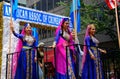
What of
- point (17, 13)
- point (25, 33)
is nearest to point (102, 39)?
point (17, 13)

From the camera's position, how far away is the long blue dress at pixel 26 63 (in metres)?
6.16

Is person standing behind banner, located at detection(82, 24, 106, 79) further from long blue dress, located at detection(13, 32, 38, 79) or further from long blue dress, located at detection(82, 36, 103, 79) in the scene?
long blue dress, located at detection(13, 32, 38, 79)

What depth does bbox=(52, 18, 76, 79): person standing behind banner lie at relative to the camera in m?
5.85

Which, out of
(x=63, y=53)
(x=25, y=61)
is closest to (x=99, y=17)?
(x=25, y=61)

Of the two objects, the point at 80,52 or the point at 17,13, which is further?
the point at 17,13

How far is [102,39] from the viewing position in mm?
23734

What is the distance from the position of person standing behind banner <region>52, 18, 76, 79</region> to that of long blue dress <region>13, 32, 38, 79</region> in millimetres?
515

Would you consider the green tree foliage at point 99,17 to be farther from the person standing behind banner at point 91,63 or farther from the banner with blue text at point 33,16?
the person standing behind banner at point 91,63

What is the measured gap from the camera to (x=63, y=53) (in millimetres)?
6027

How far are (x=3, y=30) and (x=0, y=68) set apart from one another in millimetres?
1165

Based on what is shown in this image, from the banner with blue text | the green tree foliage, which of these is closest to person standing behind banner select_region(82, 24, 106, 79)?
the banner with blue text

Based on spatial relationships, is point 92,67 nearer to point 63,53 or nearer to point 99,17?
point 63,53

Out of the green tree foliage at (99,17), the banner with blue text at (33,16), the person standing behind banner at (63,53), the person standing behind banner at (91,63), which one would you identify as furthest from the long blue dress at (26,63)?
the green tree foliage at (99,17)

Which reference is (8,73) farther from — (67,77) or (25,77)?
(67,77)
